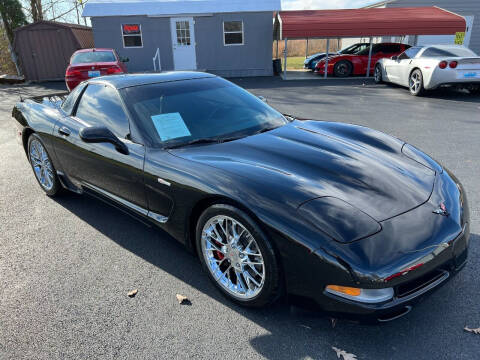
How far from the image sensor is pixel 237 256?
7.97ft

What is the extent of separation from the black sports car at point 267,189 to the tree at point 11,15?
20218 mm

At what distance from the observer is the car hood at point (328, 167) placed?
7.42 ft

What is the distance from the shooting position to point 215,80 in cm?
374

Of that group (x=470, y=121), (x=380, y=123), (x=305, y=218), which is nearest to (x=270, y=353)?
(x=305, y=218)

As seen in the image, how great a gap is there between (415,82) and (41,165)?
34.4ft

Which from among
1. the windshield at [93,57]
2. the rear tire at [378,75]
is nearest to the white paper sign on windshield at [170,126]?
the windshield at [93,57]

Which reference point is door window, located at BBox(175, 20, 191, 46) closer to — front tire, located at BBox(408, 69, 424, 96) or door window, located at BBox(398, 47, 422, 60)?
door window, located at BBox(398, 47, 422, 60)

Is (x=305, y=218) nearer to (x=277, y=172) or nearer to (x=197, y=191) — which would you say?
(x=277, y=172)

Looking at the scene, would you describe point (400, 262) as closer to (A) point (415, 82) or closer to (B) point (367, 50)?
(A) point (415, 82)

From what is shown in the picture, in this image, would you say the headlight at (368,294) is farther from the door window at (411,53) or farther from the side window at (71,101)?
the door window at (411,53)

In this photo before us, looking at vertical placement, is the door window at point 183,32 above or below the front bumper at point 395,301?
above

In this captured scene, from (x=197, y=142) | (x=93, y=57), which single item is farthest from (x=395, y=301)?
(x=93, y=57)

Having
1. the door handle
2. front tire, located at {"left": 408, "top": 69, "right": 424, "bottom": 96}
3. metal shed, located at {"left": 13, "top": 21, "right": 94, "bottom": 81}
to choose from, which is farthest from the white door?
the door handle

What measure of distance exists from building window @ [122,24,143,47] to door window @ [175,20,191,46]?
5.84ft
